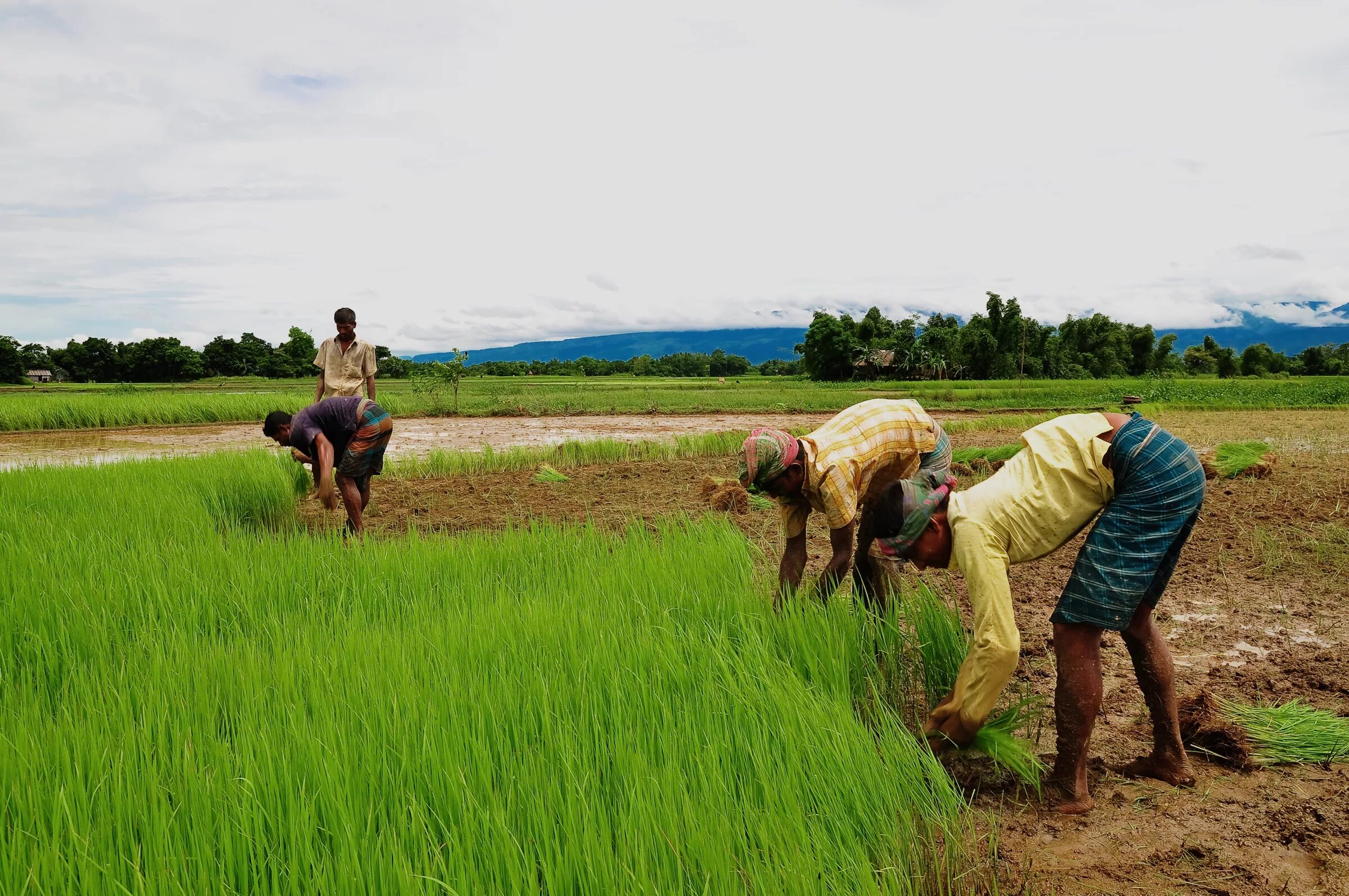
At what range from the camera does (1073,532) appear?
2330 mm

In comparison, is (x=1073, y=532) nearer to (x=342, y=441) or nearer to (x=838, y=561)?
(x=838, y=561)

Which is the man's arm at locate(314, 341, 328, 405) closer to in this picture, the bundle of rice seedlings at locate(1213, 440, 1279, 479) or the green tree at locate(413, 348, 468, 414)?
the bundle of rice seedlings at locate(1213, 440, 1279, 479)

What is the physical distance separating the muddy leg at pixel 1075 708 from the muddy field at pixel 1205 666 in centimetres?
7

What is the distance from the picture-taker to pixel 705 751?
6.29 feet

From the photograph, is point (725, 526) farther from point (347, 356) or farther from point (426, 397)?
point (426, 397)

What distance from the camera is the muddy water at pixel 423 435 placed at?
12.1 meters

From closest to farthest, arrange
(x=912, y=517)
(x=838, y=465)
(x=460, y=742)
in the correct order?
1. (x=460, y=742)
2. (x=912, y=517)
3. (x=838, y=465)

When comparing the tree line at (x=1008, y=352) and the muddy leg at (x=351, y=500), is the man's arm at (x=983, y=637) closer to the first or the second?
the muddy leg at (x=351, y=500)

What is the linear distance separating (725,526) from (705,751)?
231 cm

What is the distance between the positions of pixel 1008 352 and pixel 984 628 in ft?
147

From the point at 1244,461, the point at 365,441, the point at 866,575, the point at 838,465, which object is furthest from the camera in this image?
the point at 1244,461

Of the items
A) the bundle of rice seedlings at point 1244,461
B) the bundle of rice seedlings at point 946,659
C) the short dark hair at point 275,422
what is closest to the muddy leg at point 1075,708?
the bundle of rice seedlings at point 946,659

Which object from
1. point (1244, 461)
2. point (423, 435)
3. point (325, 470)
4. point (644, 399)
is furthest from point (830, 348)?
point (325, 470)

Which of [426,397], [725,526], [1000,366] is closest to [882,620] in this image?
[725,526]
